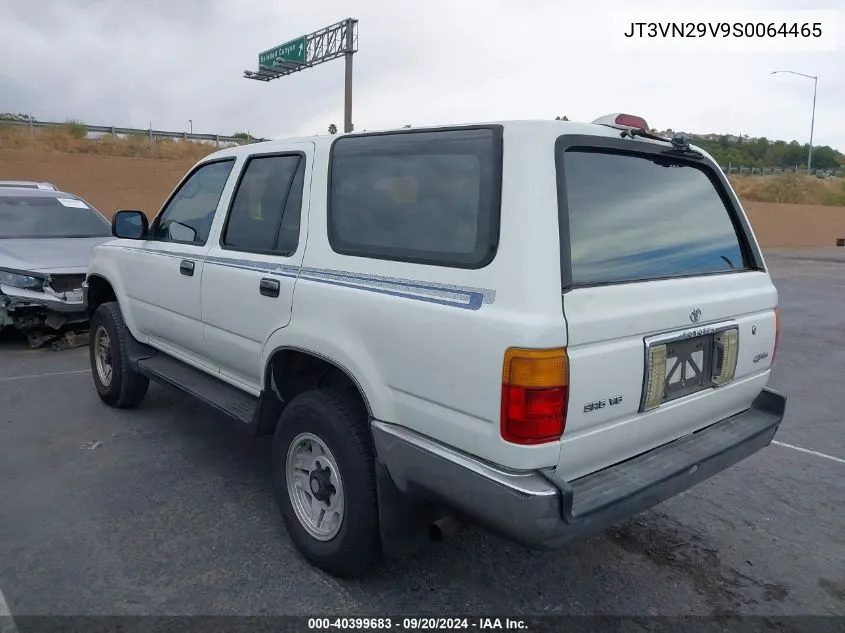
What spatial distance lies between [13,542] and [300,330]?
1.81 meters

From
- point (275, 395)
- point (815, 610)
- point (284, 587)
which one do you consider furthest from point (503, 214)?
point (815, 610)

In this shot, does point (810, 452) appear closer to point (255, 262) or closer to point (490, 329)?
point (490, 329)

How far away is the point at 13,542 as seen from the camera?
332 cm

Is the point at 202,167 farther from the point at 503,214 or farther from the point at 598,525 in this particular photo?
the point at 598,525

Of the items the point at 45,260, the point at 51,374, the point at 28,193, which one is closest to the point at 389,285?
the point at 51,374

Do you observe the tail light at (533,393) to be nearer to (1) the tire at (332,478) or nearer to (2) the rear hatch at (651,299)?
(2) the rear hatch at (651,299)

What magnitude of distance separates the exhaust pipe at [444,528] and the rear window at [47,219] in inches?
281

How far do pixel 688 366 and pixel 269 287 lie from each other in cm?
195

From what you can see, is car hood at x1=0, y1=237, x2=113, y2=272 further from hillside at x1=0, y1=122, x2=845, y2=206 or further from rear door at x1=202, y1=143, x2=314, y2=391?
hillside at x1=0, y1=122, x2=845, y2=206

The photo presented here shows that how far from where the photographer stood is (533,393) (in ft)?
7.35

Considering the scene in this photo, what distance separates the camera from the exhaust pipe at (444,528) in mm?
2654

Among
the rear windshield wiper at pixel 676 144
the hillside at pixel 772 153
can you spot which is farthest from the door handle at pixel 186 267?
the hillside at pixel 772 153

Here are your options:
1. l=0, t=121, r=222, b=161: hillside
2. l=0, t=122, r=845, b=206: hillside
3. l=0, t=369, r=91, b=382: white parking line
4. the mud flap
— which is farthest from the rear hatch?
l=0, t=121, r=222, b=161: hillside

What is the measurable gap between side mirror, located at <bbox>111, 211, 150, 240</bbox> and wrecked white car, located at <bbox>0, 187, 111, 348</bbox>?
260cm
